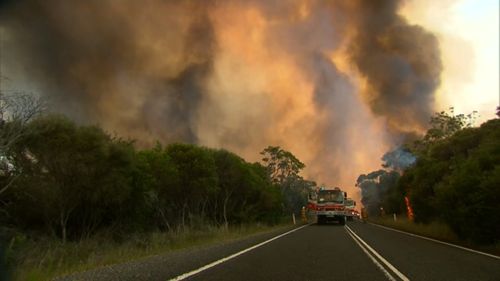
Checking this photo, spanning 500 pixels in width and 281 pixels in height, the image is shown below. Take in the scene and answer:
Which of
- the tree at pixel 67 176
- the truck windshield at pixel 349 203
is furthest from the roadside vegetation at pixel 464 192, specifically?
the tree at pixel 67 176

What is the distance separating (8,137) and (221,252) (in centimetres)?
1738

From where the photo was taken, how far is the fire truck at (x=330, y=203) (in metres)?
42.6

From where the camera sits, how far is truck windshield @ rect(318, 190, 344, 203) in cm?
4269

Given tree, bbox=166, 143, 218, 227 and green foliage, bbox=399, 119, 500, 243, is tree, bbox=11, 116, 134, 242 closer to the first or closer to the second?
tree, bbox=166, 143, 218, 227

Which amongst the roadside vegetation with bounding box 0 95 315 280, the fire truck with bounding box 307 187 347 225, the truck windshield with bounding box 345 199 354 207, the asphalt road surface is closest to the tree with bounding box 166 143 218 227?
the roadside vegetation with bounding box 0 95 315 280

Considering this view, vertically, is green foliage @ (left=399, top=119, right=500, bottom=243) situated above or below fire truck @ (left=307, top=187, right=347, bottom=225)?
below

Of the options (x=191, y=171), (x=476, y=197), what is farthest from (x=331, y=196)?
(x=476, y=197)

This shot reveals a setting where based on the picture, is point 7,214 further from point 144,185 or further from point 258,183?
point 258,183

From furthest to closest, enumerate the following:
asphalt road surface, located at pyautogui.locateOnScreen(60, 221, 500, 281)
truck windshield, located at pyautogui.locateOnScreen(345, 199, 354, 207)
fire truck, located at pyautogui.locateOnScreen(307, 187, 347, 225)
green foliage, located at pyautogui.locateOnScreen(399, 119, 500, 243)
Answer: truck windshield, located at pyautogui.locateOnScreen(345, 199, 354, 207)
fire truck, located at pyautogui.locateOnScreen(307, 187, 347, 225)
green foliage, located at pyautogui.locateOnScreen(399, 119, 500, 243)
asphalt road surface, located at pyautogui.locateOnScreen(60, 221, 500, 281)

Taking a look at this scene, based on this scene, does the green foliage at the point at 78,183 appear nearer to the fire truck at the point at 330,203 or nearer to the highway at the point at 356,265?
the fire truck at the point at 330,203

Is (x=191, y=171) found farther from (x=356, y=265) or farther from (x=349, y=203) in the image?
(x=356, y=265)

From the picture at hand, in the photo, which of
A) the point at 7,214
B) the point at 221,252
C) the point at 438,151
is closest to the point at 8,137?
the point at 7,214

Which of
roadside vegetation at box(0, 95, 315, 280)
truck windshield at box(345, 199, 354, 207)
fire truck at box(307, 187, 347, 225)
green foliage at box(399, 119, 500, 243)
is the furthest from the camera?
truck windshield at box(345, 199, 354, 207)

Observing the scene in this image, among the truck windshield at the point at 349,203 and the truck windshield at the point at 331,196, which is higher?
the truck windshield at the point at 331,196
